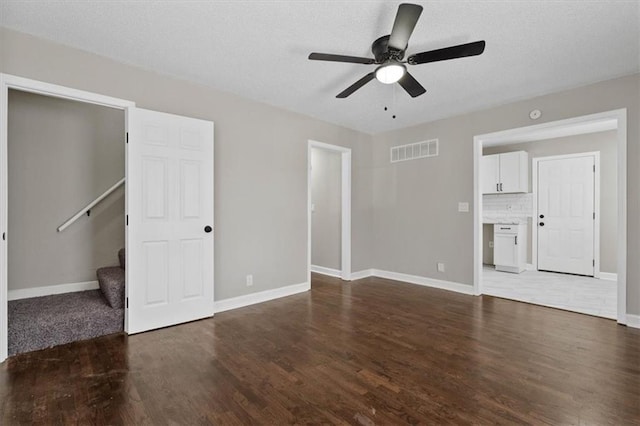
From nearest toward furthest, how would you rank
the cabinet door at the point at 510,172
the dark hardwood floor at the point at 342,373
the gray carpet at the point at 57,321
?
the dark hardwood floor at the point at 342,373, the gray carpet at the point at 57,321, the cabinet door at the point at 510,172

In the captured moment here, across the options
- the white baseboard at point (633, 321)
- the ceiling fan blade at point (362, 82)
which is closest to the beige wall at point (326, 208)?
the ceiling fan blade at point (362, 82)

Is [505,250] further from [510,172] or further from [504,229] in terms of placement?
[510,172]

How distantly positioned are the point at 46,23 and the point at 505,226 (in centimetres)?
710

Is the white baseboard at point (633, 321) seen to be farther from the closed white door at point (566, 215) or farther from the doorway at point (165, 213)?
the doorway at point (165, 213)

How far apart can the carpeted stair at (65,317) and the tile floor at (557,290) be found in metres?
4.69

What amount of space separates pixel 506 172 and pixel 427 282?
313cm

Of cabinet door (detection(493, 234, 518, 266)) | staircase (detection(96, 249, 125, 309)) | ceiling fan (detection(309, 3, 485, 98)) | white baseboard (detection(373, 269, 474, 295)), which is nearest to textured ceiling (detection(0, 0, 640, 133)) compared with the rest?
ceiling fan (detection(309, 3, 485, 98))

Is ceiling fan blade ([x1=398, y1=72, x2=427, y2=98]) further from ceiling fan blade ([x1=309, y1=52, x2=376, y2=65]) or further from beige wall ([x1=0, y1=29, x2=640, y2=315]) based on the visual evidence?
beige wall ([x1=0, y1=29, x2=640, y2=315])

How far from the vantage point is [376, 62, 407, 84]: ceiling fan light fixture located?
2.43m

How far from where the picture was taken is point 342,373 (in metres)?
2.24

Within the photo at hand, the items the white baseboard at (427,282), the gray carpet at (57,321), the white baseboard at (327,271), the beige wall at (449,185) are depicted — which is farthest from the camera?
the white baseboard at (327,271)

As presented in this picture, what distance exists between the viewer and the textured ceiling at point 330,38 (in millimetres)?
2211

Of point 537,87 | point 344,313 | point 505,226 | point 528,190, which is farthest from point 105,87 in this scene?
point 528,190

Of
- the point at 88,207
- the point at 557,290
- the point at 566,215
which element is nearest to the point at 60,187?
the point at 88,207
